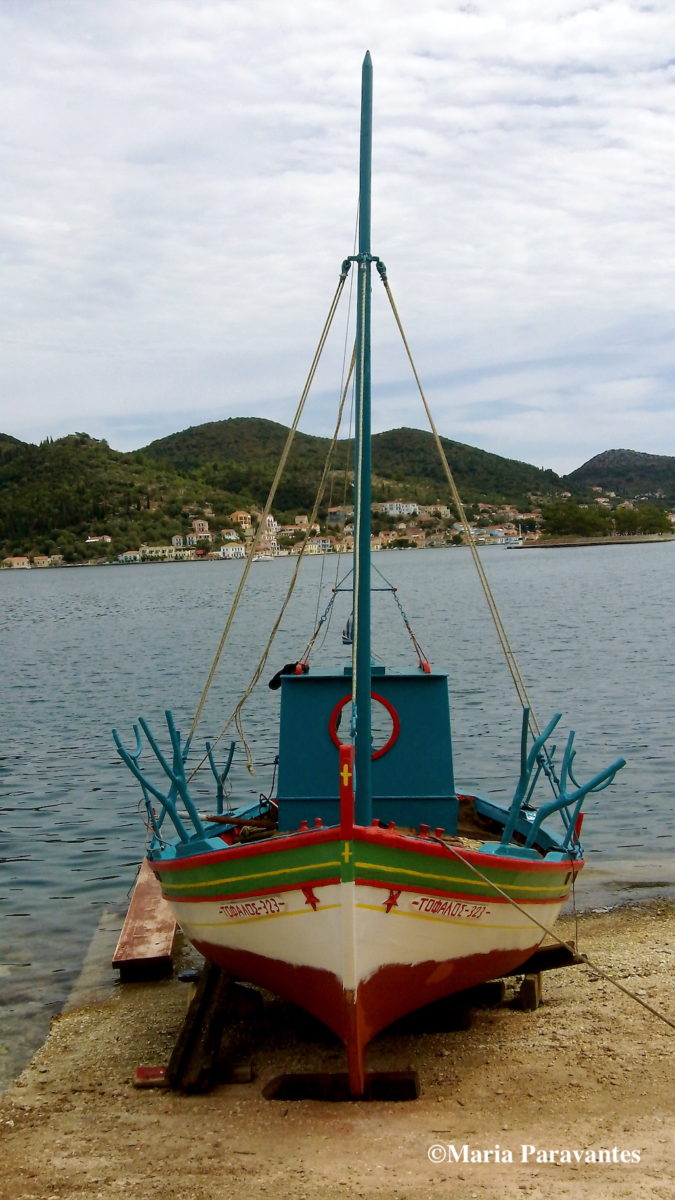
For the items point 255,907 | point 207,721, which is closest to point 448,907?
point 255,907

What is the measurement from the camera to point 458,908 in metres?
7.75

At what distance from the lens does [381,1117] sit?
23.5 ft

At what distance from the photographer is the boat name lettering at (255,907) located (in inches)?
297

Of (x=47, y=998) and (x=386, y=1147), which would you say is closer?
(x=386, y=1147)

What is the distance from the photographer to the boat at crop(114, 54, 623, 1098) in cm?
729

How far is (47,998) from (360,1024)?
169 inches

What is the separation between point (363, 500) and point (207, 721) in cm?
1948

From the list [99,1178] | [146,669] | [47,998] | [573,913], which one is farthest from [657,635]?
[99,1178]

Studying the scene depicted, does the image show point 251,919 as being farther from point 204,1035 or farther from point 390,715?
point 390,715

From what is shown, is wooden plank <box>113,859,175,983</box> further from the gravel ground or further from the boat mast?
the boat mast

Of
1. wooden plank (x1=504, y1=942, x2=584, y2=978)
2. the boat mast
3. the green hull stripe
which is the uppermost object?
the boat mast

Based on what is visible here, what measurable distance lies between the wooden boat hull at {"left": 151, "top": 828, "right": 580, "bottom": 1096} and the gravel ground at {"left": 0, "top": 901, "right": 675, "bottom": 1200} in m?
0.54

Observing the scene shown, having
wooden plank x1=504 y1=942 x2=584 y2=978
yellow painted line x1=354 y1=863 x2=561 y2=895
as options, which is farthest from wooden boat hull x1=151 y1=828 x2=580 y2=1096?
wooden plank x1=504 y1=942 x2=584 y2=978

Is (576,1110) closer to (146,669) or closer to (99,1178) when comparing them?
(99,1178)
